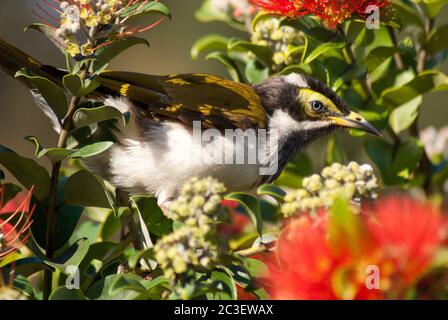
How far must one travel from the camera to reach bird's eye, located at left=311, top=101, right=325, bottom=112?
388 centimetres

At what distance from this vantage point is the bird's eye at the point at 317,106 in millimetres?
3877

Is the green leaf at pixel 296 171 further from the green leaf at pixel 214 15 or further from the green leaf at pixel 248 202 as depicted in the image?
the green leaf at pixel 248 202

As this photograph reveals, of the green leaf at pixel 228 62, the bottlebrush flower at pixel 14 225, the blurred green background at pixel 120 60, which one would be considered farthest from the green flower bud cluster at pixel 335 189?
the blurred green background at pixel 120 60

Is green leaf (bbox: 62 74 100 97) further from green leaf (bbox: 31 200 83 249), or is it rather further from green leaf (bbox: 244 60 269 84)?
green leaf (bbox: 244 60 269 84)

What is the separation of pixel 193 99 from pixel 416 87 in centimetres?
112

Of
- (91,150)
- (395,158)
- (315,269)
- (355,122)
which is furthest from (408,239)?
(395,158)

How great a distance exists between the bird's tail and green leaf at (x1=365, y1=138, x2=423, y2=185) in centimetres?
162

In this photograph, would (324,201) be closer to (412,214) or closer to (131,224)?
(412,214)

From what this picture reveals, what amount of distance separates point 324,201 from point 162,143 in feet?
→ 5.04

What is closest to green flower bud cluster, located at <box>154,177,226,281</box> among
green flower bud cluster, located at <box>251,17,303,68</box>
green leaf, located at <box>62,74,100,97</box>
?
green leaf, located at <box>62,74,100,97</box>

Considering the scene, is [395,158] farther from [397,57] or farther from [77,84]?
[77,84]

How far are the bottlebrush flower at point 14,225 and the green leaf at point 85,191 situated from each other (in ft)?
0.55

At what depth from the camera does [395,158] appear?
377 centimetres
